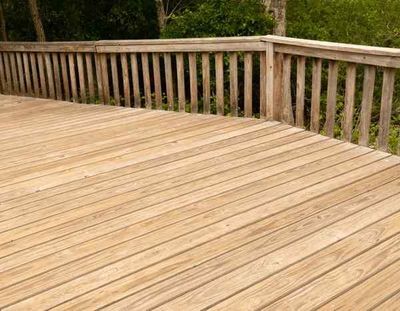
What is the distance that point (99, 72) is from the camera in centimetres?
606

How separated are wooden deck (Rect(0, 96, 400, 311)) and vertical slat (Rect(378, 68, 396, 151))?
0.61 feet

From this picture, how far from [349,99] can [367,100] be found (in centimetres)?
19

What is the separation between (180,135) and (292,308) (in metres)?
2.65

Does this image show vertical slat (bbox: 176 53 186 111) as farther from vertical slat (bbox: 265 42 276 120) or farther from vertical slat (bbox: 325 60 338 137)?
vertical slat (bbox: 325 60 338 137)

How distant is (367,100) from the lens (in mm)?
3918

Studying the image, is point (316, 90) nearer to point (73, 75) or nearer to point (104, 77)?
point (104, 77)

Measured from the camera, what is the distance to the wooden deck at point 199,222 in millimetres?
2264

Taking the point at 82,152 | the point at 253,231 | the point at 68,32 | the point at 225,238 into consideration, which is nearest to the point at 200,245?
the point at 225,238

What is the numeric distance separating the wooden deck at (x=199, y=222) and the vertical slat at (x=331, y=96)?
7.4 inches

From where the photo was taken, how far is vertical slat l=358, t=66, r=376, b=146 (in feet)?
12.6

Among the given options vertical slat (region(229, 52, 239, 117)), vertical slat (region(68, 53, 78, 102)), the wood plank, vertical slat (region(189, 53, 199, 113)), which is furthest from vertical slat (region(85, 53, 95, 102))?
vertical slat (region(229, 52, 239, 117))

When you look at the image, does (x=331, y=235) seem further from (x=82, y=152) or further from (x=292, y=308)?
(x=82, y=152)

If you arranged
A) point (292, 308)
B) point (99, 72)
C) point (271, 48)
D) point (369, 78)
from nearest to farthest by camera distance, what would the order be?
point (292, 308), point (369, 78), point (271, 48), point (99, 72)

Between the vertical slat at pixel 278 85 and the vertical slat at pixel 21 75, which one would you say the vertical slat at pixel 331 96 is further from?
the vertical slat at pixel 21 75
